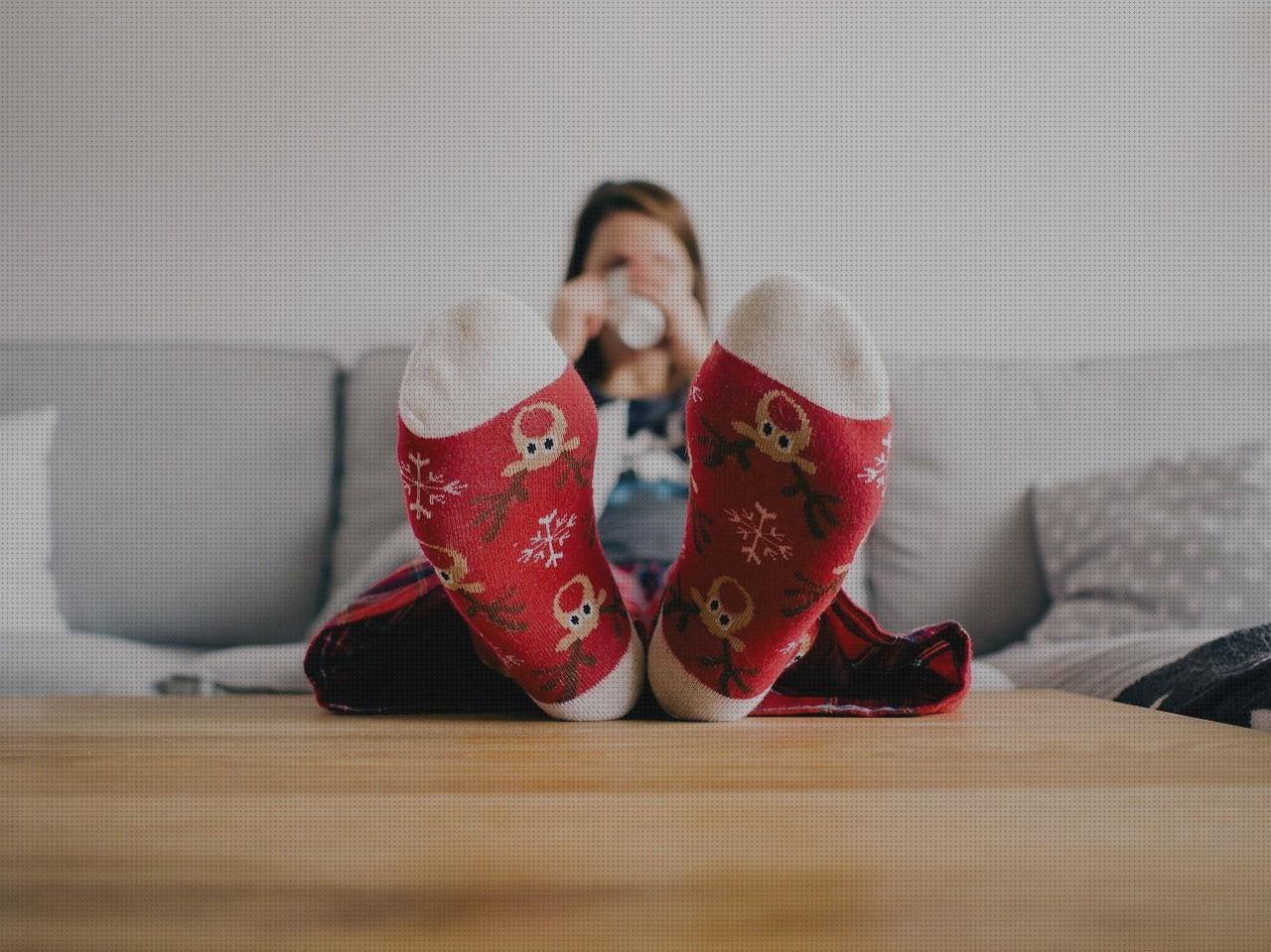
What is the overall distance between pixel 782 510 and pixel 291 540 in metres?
0.92

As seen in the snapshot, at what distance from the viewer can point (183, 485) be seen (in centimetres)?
129

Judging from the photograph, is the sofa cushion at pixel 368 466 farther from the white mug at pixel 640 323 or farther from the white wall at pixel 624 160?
the white mug at pixel 640 323

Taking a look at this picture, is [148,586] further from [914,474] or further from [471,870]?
[471,870]

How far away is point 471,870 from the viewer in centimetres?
28

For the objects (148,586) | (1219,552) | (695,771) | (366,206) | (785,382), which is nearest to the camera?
(695,771)

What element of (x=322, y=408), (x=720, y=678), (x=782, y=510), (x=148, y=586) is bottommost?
(x=148, y=586)

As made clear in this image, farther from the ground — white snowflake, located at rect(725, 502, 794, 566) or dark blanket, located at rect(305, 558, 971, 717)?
white snowflake, located at rect(725, 502, 794, 566)

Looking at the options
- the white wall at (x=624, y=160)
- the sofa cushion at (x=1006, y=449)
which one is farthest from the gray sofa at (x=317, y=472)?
the white wall at (x=624, y=160)

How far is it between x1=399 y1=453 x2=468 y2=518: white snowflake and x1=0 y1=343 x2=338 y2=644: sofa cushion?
84 cm

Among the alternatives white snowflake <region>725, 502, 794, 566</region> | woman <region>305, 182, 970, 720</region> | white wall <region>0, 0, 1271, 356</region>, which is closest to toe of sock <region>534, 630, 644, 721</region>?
woman <region>305, 182, 970, 720</region>

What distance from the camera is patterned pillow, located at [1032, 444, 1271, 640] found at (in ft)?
3.31

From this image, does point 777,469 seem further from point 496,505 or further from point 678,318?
point 678,318

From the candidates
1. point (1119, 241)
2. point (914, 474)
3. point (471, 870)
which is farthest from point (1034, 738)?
point (1119, 241)

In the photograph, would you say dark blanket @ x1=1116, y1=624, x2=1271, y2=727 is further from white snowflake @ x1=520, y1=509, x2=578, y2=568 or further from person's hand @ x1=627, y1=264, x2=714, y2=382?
person's hand @ x1=627, y1=264, x2=714, y2=382
